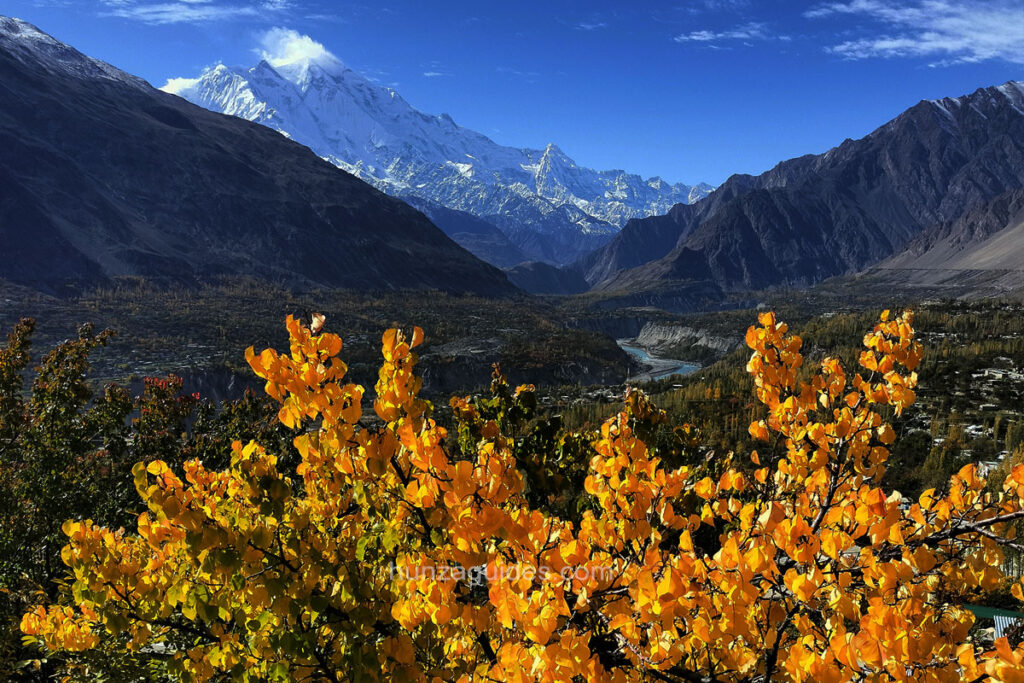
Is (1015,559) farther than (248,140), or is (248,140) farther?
(248,140)

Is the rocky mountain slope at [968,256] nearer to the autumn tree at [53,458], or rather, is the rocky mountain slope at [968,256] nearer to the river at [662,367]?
the river at [662,367]

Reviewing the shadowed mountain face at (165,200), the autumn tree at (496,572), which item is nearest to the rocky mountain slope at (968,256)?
the shadowed mountain face at (165,200)

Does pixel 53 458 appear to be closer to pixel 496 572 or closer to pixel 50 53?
pixel 496 572

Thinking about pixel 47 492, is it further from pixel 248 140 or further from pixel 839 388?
pixel 248 140

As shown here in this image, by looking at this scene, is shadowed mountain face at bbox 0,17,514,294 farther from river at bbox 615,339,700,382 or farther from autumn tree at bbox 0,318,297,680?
autumn tree at bbox 0,318,297,680

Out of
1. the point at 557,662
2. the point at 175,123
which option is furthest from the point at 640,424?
the point at 175,123

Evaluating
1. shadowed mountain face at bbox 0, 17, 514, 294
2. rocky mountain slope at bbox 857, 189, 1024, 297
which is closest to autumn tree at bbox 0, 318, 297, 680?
shadowed mountain face at bbox 0, 17, 514, 294
